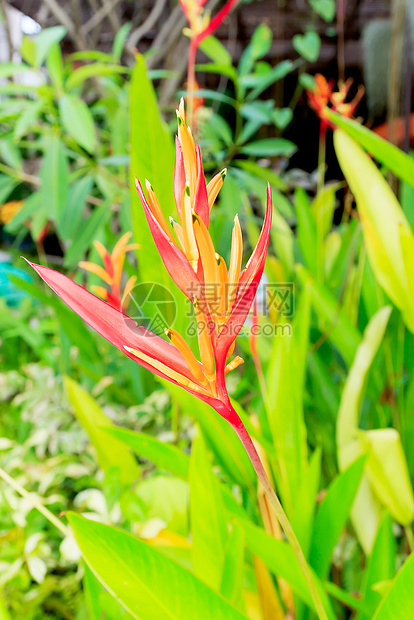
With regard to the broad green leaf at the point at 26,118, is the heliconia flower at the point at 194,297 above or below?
below

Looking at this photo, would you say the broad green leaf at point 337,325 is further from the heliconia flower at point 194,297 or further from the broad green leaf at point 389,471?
the heliconia flower at point 194,297

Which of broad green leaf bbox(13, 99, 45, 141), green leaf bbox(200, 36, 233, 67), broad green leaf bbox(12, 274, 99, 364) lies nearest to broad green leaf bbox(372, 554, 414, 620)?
broad green leaf bbox(12, 274, 99, 364)

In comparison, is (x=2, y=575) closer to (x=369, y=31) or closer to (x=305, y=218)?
(x=305, y=218)

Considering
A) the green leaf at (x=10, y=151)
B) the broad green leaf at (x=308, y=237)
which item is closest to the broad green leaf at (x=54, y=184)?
the green leaf at (x=10, y=151)

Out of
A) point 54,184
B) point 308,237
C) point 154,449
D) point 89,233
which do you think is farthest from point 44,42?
point 154,449

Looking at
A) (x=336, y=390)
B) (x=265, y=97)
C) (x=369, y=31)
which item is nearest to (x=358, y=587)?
(x=336, y=390)

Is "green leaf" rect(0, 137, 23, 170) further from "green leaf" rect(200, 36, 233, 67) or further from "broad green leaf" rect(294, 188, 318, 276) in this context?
"broad green leaf" rect(294, 188, 318, 276)
